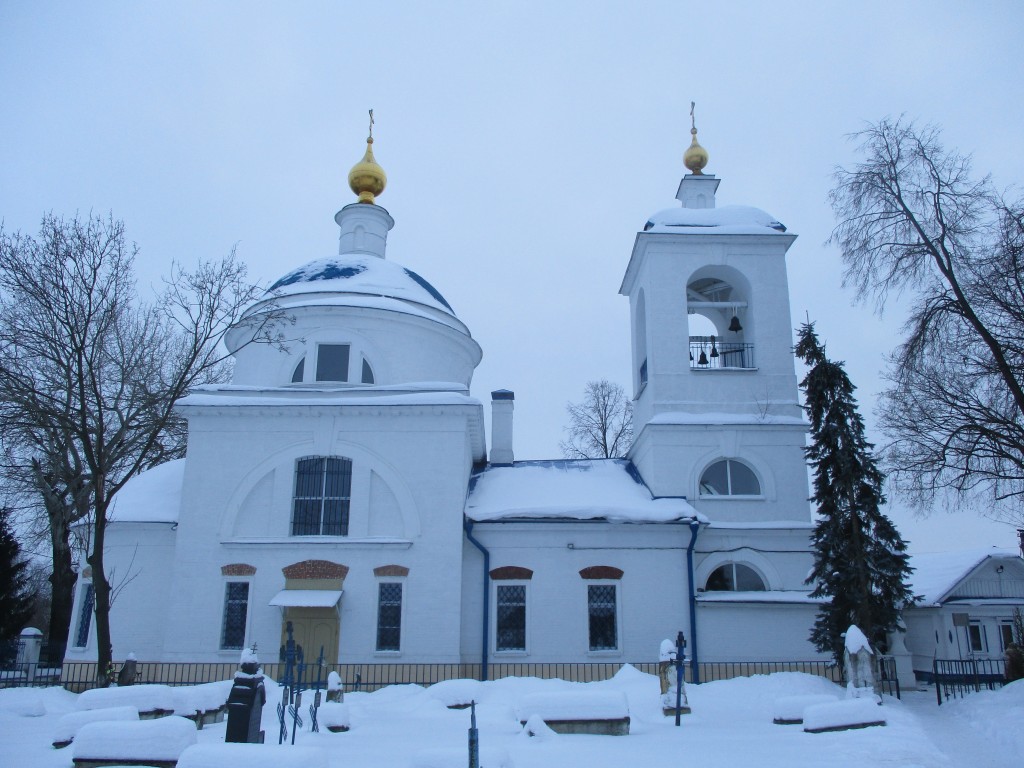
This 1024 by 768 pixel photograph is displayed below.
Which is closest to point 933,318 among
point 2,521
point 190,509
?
point 190,509

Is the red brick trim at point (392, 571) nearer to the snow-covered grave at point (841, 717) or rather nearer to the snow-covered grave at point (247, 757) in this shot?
the snow-covered grave at point (841, 717)

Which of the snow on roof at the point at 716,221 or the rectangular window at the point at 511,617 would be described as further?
the snow on roof at the point at 716,221

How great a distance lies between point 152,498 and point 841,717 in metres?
16.5

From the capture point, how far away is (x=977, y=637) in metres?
22.7

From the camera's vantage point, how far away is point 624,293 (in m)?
26.4

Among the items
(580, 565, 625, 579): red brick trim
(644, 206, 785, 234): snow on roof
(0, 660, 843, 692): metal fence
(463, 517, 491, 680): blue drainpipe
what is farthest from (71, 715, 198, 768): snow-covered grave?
(644, 206, 785, 234): snow on roof

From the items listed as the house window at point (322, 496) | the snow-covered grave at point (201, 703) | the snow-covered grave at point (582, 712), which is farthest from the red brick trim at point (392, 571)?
the snow-covered grave at point (582, 712)

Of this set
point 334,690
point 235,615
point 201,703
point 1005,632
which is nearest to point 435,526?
point 235,615

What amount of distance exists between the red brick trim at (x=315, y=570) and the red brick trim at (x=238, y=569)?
2.39 feet

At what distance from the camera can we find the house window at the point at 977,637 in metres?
22.6

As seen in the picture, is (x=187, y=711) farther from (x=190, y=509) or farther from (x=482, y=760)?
(x=190, y=509)

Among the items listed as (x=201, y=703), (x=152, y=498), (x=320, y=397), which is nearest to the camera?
(x=201, y=703)

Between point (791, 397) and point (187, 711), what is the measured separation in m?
16.3

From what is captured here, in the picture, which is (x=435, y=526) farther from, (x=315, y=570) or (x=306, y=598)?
(x=306, y=598)
